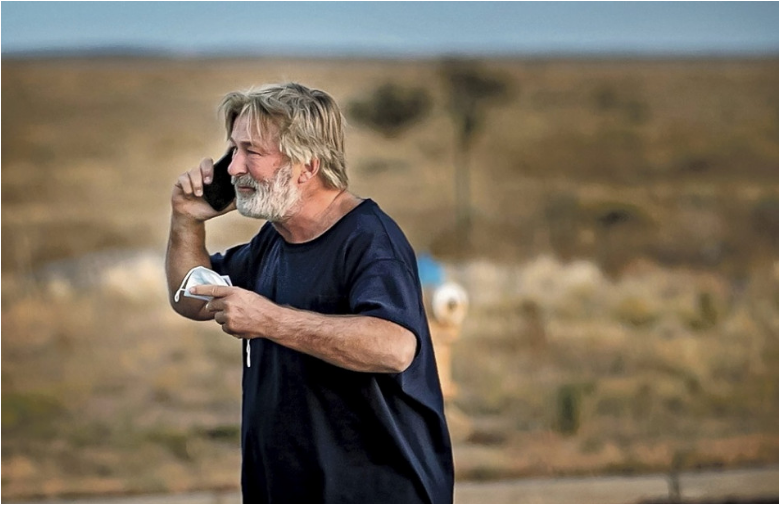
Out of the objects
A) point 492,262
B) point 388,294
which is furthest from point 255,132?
point 492,262

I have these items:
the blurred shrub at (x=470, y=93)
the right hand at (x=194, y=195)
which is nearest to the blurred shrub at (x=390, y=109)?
the blurred shrub at (x=470, y=93)

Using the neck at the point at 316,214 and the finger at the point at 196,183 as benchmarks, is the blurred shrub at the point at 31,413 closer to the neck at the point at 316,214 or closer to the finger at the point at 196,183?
the finger at the point at 196,183

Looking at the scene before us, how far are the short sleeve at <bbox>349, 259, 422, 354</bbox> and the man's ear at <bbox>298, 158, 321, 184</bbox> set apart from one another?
0.34 meters

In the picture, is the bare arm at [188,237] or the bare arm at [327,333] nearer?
the bare arm at [327,333]

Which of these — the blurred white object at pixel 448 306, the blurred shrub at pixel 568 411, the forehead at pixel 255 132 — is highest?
the forehead at pixel 255 132

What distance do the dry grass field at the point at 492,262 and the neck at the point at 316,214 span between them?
0.41 metres

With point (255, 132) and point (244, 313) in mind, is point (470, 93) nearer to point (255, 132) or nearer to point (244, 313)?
point (255, 132)

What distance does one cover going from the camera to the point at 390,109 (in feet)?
69.8

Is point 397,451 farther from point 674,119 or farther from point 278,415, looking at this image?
point 674,119

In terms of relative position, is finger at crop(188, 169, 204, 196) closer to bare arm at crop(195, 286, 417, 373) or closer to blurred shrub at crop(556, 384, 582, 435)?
bare arm at crop(195, 286, 417, 373)

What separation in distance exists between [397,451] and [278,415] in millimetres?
313

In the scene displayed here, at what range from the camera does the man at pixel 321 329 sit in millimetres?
2791

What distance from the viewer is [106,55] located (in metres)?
26.7

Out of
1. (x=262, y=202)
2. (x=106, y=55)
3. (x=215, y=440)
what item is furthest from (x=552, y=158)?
(x=262, y=202)
